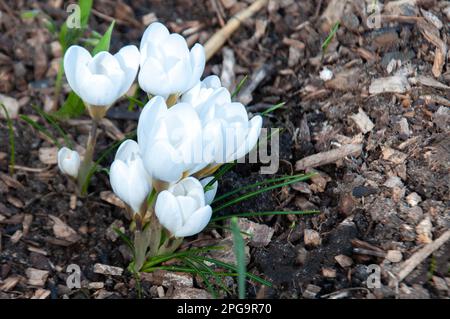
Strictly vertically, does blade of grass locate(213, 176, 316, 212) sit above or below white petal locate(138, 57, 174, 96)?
below

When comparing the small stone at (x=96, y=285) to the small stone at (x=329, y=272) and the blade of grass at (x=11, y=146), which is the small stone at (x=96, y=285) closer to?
the blade of grass at (x=11, y=146)

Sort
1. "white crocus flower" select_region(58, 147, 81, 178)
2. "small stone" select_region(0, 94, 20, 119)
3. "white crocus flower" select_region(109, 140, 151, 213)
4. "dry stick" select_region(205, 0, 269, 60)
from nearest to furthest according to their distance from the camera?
1. "white crocus flower" select_region(109, 140, 151, 213)
2. "white crocus flower" select_region(58, 147, 81, 178)
3. "small stone" select_region(0, 94, 20, 119)
4. "dry stick" select_region(205, 0, 269, 60)

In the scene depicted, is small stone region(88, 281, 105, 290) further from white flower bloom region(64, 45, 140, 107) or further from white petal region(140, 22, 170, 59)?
white petal region(140, 22, 170, 59)

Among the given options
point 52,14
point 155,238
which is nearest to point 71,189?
point 155,238

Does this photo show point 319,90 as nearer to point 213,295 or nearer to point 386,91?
point 386,91

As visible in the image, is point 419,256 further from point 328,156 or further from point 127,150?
point 127,150

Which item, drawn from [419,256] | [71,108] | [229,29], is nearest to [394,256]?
[419,256]

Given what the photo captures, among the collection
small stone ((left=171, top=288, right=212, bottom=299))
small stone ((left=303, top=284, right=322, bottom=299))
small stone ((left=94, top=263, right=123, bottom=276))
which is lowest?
small stone ((left=94, top=263, right=123, bottom=276))

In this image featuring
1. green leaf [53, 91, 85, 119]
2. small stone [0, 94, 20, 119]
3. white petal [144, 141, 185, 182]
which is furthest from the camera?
small stone [0, 94, 20, 119]

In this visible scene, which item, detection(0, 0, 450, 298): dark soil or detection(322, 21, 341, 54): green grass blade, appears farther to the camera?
detection(322, 21, 341, 54): green grass blade

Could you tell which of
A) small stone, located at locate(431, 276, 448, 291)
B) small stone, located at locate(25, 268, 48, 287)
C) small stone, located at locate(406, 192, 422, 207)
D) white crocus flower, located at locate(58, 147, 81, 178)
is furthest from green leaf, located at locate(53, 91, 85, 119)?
small stone, located at locate(431, 276, 448, 291)
